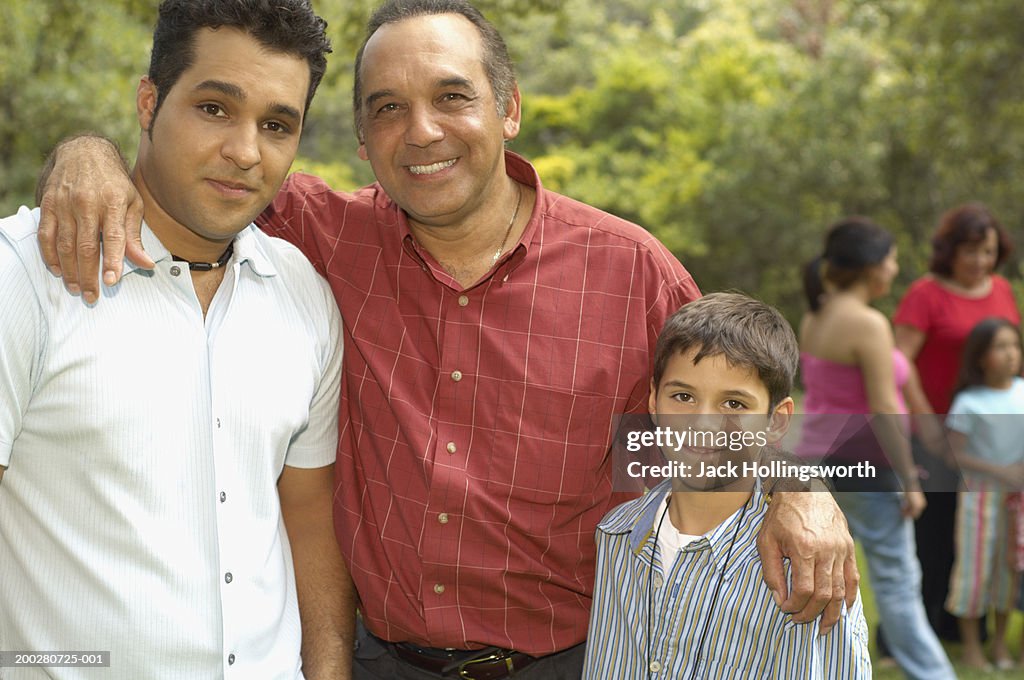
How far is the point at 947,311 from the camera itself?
579 cm

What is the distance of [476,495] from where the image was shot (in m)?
2.40

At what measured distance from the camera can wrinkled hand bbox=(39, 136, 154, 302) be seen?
204 centimetres

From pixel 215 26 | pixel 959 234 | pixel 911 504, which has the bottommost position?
pixel 911 504

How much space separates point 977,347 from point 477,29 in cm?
388

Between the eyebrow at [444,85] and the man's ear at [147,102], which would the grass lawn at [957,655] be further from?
the man's ear at [147,102]

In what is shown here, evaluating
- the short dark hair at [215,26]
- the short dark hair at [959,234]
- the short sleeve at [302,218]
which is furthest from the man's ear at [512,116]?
the short dark hair at [959,234]

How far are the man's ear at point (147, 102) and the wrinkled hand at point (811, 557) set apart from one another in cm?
149

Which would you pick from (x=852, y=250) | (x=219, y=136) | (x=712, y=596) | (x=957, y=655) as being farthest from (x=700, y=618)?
(x=957, y=655)

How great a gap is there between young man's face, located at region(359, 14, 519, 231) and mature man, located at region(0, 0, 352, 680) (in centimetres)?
18

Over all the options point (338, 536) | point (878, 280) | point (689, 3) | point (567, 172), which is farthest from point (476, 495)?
point (689, 3)

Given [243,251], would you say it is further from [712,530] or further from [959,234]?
[959,234]

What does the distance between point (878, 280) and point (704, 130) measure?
44.0 ft

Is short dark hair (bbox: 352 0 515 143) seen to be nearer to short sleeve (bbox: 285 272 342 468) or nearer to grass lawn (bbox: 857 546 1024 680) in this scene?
short sleeve (bbox: 285 272 342 468)

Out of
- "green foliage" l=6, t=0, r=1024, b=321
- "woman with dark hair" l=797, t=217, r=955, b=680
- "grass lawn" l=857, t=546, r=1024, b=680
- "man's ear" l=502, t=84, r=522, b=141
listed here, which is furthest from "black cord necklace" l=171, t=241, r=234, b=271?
"green foliage" l=6, t=0, r=1024, b=321
